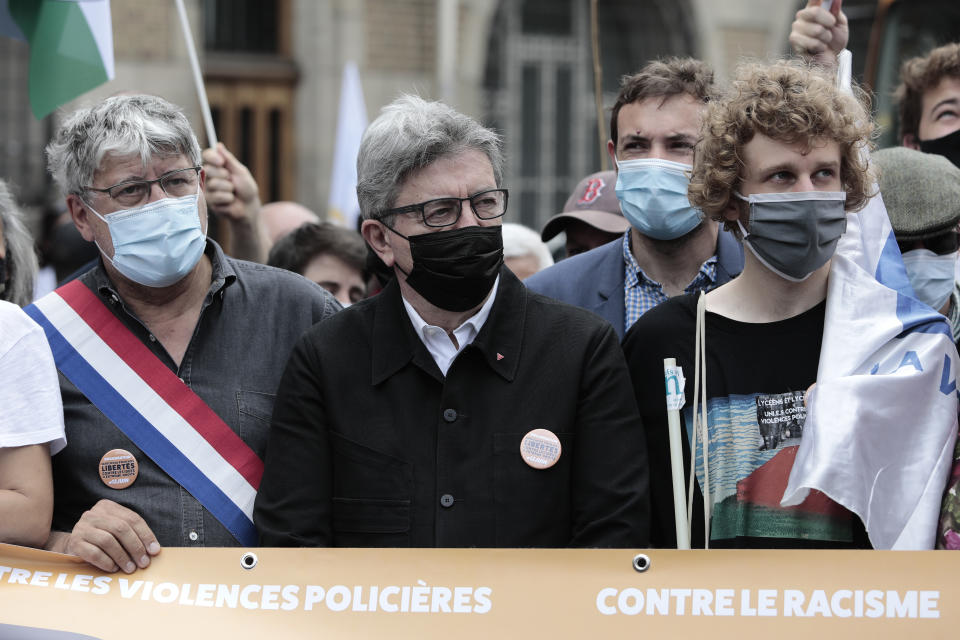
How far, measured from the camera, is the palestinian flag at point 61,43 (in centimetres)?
440

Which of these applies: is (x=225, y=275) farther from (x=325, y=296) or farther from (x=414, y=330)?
(x=414, y=330)

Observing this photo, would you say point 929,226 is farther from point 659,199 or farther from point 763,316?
point 659,199

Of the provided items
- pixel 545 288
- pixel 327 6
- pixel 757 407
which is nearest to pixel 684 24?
pixel 327 6

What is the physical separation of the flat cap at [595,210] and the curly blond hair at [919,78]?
1.17 m

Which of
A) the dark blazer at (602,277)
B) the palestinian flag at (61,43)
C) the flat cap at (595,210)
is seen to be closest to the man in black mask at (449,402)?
the dark blazer at (602,277)

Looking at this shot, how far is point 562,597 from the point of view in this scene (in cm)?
267

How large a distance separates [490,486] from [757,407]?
0.64 metres

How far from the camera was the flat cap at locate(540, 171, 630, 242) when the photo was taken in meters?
4.57

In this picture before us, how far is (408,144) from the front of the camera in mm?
2992

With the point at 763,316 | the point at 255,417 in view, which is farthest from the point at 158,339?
the point at 763,316

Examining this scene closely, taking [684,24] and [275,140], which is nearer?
[275,140]

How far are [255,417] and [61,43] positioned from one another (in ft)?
6.22

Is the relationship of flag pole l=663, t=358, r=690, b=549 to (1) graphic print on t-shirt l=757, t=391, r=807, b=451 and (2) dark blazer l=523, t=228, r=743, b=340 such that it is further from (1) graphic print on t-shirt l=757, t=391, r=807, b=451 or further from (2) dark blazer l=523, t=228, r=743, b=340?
(2) dark blazer l=523, t=228, r=743, b=340

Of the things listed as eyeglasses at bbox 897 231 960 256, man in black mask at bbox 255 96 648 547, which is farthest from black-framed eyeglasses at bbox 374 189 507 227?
eyeglasses at bbox 897 231 960 256
